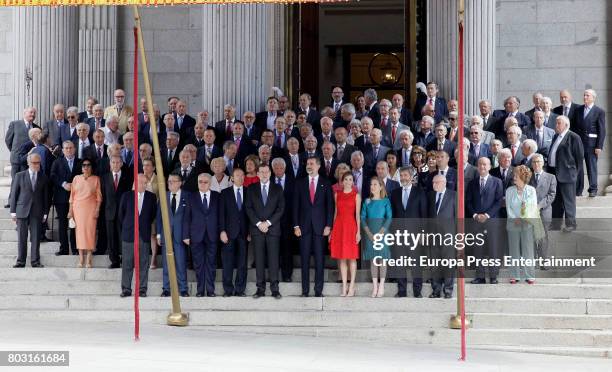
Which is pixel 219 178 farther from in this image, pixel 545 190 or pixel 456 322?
pixel 545 190

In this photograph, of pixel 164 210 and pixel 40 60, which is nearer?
pixel 164 210

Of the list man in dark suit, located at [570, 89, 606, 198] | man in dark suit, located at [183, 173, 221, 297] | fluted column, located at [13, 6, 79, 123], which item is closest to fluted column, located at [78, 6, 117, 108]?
fluted column, located at [13, 6, 79, 123]

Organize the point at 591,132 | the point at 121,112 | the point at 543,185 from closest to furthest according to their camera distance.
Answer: the point at 543,185, the point at 591,132, the point at 121,112

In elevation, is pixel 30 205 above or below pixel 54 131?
below

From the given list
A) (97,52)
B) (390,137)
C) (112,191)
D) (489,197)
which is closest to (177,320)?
(112,191)

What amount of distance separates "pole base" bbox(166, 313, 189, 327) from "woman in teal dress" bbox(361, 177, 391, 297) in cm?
297

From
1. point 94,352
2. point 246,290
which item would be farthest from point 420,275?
point 94,352

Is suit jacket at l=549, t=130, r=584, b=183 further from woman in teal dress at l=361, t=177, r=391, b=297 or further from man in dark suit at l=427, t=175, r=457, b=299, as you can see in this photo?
woman in teal dress at l=361, t=177, r=391, b=297

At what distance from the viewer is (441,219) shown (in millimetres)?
19391

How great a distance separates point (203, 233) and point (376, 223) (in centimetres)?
275

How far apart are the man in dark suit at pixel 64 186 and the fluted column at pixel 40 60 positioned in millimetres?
3160

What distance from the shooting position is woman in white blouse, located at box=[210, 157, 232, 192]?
20.2 meters

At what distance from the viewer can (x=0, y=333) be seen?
58.2ft

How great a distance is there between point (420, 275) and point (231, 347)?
→ 3692 mm
